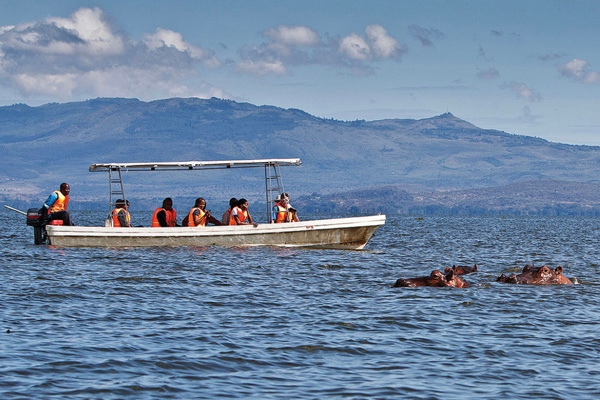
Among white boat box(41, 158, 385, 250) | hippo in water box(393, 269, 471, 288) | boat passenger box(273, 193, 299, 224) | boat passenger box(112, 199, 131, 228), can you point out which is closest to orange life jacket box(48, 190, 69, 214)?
white boat box(41, 158, 385, 250)

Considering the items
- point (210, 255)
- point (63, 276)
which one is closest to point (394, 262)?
point (210, 255)

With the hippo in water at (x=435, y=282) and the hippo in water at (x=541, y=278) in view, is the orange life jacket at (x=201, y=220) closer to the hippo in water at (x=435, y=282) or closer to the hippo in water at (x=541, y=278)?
the hippo in water at (x=435, y=282)

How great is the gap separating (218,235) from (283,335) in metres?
17.0

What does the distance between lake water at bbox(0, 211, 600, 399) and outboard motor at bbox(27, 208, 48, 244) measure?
7.25 meters

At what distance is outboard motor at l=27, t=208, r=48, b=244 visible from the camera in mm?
34375

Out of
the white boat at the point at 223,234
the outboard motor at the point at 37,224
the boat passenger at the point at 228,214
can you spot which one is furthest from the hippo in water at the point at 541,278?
the outboard motor at the point at 37,224

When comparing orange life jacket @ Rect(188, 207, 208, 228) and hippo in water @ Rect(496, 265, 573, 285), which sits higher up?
orange life jacket @ Rect(188, 207, 208, 228)

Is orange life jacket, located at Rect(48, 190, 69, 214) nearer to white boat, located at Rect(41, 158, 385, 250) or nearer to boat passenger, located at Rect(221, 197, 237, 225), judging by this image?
white boat, located at Rect(41, 158, 385, 250)

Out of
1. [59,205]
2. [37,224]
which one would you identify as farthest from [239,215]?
[37,224]

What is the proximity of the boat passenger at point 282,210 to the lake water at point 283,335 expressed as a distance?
6.51 meters

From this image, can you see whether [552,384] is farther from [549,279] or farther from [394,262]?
[394,262]

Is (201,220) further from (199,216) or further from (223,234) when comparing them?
(223,234)

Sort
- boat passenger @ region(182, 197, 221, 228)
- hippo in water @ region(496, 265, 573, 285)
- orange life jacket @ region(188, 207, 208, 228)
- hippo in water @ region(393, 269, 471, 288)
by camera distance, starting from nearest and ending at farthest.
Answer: hippo in water @ region(393, 269, 471, 288) → hippo in water @ region(496, 265, 573, 285) → boat passenger @ region(182, 197, 221, 228) → orange life jacket @ region(188, 207, 208, 228)

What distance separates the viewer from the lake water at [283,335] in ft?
42.3
